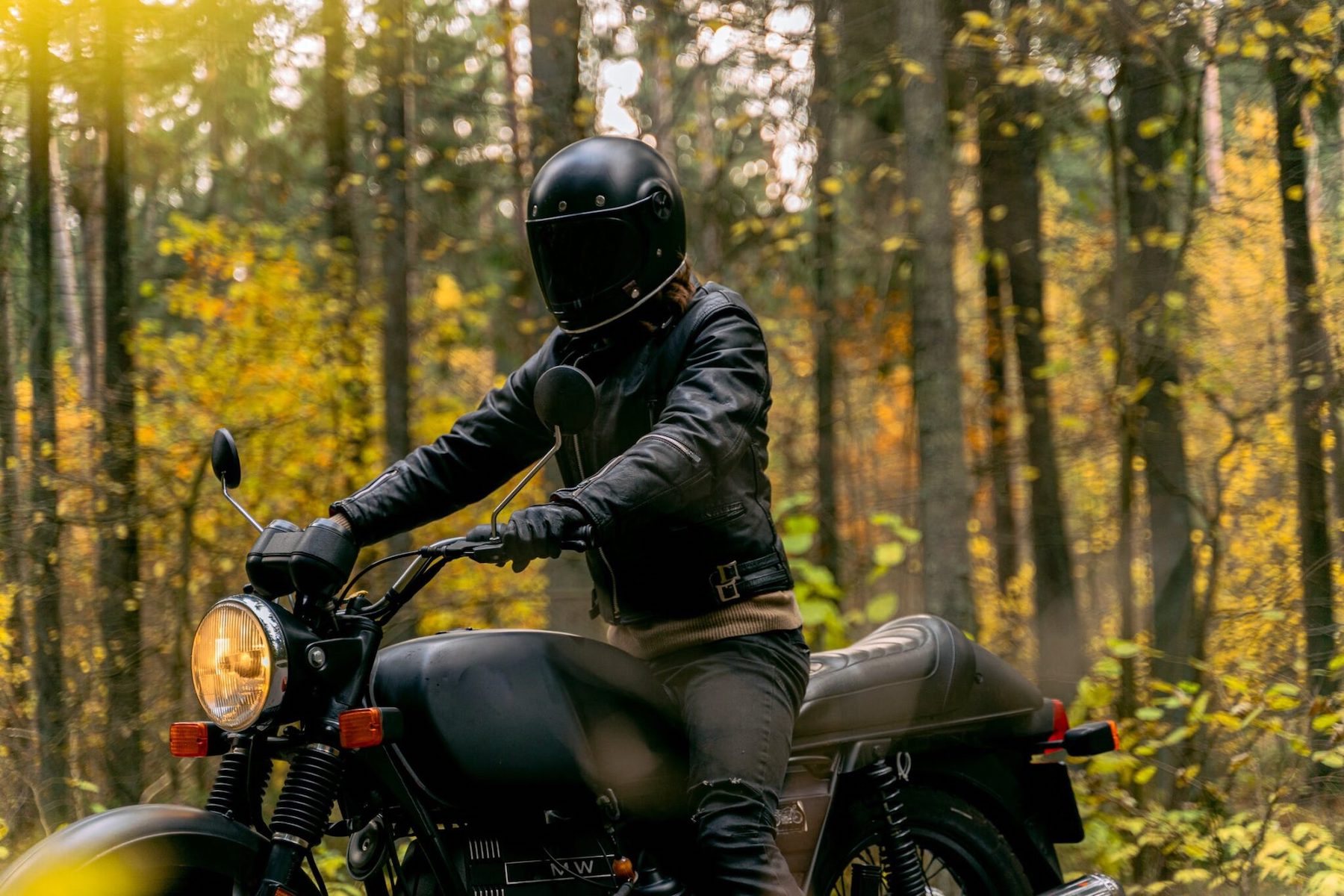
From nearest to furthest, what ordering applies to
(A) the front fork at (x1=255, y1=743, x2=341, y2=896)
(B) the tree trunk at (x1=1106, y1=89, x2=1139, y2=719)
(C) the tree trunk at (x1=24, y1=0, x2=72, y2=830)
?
(A) the front fork at (x1=255, y1=743, x2=341, y2=896) → (C) the tree trunk at (x1=24, y1=0, x2=72, y2=830) → (B) the tree trunk at (x1=1106, y1=89, x2=1139, y2=719)

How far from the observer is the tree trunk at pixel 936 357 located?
661 centimetres

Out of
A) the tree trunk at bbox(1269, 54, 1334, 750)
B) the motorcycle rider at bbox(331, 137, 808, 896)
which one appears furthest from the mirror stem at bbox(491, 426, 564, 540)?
the tree trunk at bbox(1269, 54, 1334, 750)

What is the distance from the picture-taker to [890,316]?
12.3 m

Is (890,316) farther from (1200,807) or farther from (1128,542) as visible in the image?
(1200,807)

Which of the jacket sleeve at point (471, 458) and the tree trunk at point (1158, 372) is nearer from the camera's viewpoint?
the jacket sleeve at point (471, 458)

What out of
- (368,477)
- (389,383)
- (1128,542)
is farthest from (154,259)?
(1128,542)

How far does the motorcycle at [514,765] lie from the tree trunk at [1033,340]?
237 inches

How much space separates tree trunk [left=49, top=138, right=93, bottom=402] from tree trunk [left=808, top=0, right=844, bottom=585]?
451 centimetres

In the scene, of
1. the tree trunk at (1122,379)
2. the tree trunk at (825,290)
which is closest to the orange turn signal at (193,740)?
the tree trunk at (1122,379)

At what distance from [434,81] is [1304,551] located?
818cm

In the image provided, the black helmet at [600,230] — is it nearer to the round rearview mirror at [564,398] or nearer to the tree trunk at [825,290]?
the round rearview mirror at [564,398]

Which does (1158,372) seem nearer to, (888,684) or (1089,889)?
(1089,889)

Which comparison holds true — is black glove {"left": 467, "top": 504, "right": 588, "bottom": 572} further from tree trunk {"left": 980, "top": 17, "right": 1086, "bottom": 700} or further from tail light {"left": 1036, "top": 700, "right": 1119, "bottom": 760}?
tree trunk {"left": 980, "top": 17, "right": 1086, "bottom": 700}

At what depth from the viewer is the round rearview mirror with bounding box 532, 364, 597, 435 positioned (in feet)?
8.70
